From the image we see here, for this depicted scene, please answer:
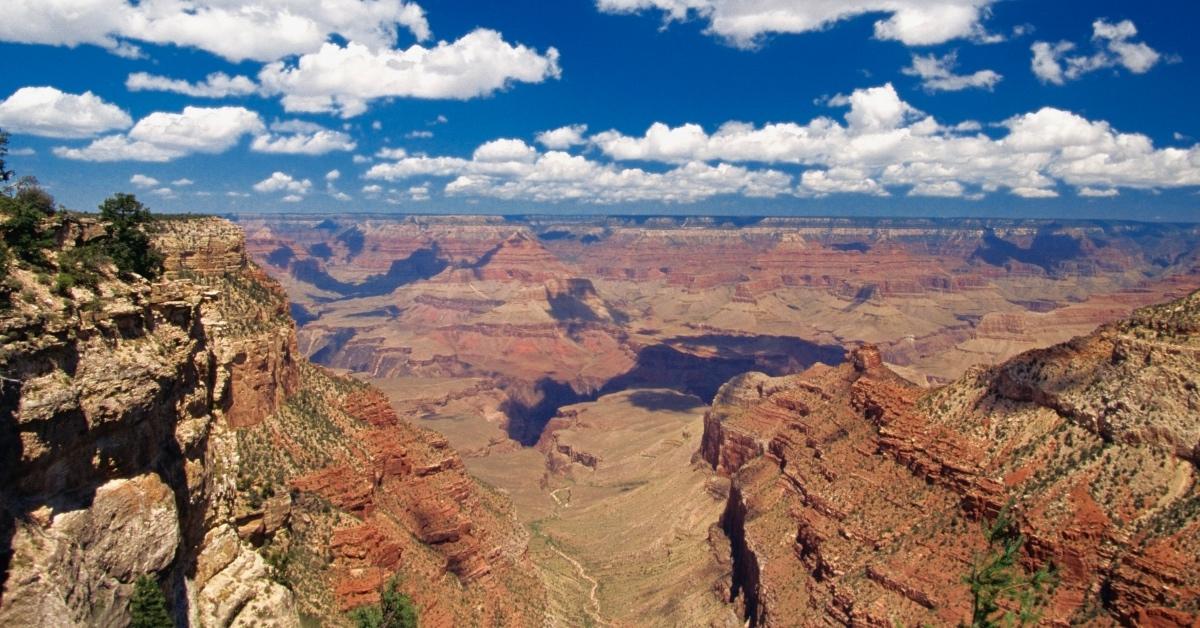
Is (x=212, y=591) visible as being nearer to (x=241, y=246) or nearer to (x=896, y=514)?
(x=241, y=246)

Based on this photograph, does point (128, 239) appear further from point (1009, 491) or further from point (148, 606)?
point (1009, 491)

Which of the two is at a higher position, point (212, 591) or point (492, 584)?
point (212, 591)

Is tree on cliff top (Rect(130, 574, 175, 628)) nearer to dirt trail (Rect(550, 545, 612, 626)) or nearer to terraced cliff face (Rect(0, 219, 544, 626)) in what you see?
terraced cliff face (Rect(0, 219, 544, 626))

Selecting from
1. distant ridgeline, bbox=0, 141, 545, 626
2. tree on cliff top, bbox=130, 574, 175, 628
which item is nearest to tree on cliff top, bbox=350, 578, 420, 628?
distant ridgeline, bbox=0, 141, 545, 626

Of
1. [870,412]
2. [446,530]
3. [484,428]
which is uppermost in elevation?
[870,412]

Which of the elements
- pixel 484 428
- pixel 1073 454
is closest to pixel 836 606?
pixel 1073 454

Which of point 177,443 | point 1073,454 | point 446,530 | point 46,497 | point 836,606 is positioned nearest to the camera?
point 46,497
